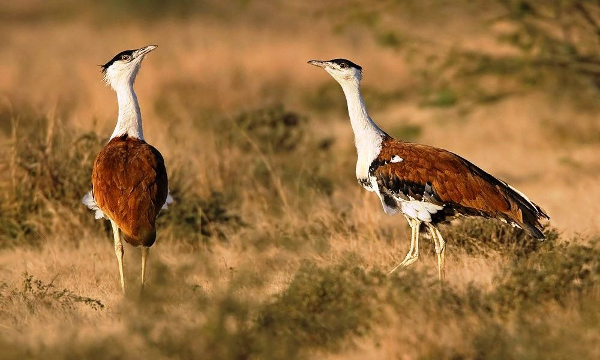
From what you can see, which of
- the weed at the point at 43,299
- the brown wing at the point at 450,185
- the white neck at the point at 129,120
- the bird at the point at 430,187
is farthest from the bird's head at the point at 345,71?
the weed at the point at 43,299

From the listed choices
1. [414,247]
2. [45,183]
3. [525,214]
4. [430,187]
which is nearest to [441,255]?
[414,247]

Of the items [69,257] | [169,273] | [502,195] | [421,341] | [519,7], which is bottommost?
[69,257]

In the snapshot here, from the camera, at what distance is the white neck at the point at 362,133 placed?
296 inches

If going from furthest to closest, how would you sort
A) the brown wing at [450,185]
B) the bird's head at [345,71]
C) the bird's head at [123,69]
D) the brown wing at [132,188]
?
the bird's head at [123,69] → the bird's head at [345,71] → the brown wing at [132,188] → the brown wing at [450,185]

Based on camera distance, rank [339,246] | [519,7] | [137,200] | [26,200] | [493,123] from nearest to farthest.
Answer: [137,200] → [339,246] → [26,200] → [519,7] → [493,123]

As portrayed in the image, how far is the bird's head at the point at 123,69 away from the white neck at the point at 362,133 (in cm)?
161

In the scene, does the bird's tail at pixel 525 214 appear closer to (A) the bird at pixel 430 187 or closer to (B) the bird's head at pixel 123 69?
(A) the bird at pixel 430 187

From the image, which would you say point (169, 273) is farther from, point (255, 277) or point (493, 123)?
point (493, 123)

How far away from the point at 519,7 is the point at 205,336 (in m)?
6.82

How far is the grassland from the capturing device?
5.77 meters

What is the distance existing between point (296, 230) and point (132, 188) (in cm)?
210

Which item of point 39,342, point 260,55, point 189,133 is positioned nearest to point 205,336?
point 39,342

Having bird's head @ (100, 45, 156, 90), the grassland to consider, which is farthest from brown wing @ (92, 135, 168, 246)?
bird's head @ (100, 45, 156, 90)

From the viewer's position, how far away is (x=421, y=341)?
18.2 feet
